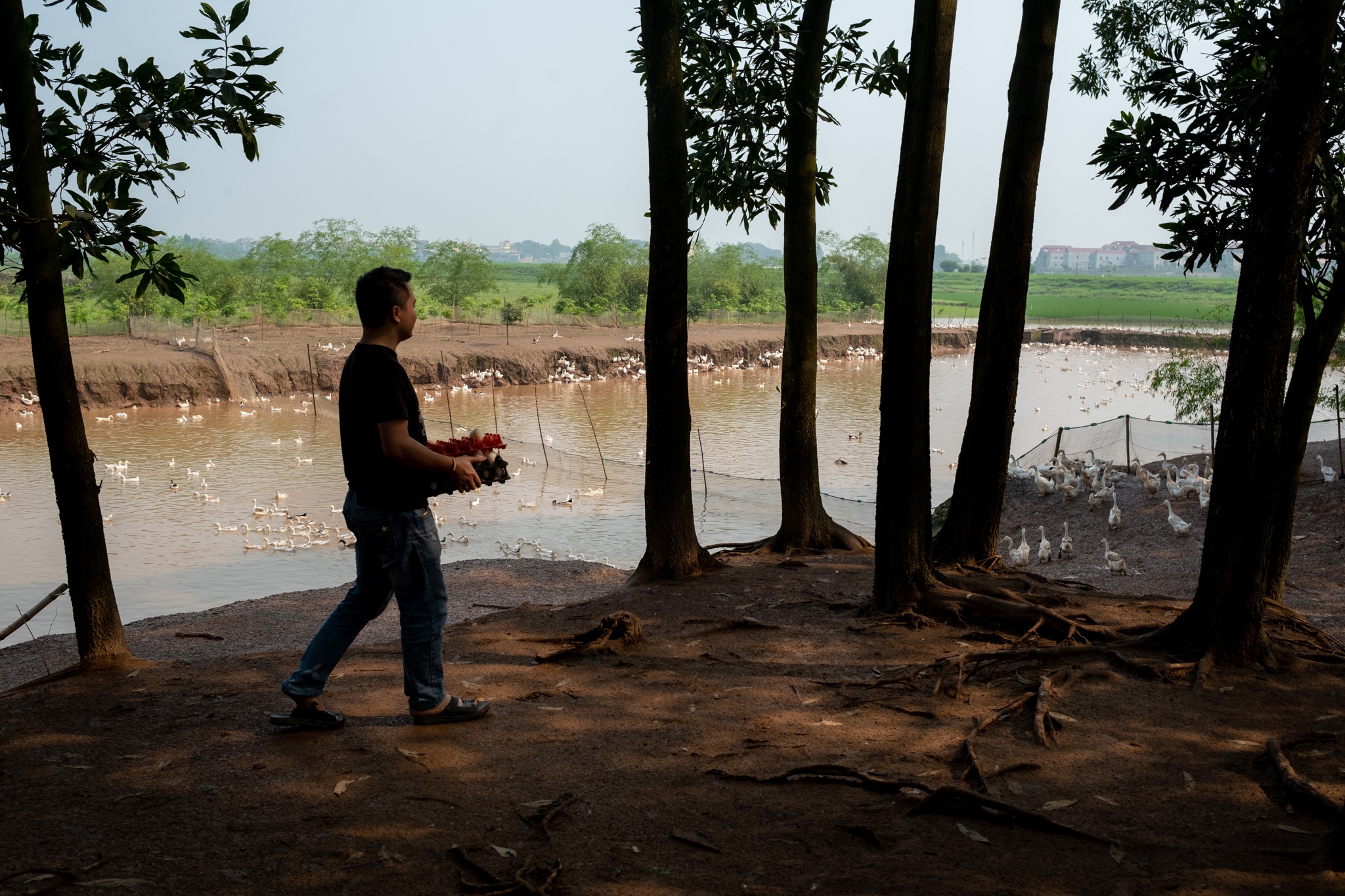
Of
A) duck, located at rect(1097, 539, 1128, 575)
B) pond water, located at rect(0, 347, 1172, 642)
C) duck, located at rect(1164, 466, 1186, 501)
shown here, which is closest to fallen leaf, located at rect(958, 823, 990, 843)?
duck, located at rect(1097, 539, 1128, 575)

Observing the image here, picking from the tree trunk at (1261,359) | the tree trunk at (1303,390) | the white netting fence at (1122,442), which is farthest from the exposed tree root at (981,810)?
the white netting fence at (1122,442)

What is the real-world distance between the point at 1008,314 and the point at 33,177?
20.2ft

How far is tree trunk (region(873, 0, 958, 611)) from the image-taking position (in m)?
6.70

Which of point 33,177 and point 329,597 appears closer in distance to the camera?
point 33,177

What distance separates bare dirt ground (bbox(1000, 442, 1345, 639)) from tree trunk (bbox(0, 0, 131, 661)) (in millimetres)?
7162

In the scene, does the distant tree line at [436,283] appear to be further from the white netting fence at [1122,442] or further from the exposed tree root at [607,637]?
the exposed tree root at [607,637]

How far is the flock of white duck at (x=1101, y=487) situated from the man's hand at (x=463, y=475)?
8.12 metres

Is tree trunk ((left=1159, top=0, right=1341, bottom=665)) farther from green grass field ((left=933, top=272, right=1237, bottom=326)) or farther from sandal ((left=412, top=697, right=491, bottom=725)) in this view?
green grass field ((left=933, top=272, right=1237, bottom=326))

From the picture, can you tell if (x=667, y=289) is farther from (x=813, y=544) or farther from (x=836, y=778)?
(x=836, y=778)

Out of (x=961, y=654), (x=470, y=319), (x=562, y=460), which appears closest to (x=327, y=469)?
(x=562, y=460)

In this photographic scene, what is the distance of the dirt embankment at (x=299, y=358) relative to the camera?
29484 mm

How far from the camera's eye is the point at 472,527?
1650 centimetres

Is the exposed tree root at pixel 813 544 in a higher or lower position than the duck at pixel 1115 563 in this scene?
higher

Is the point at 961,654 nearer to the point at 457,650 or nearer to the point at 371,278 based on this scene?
the point at 457,650
